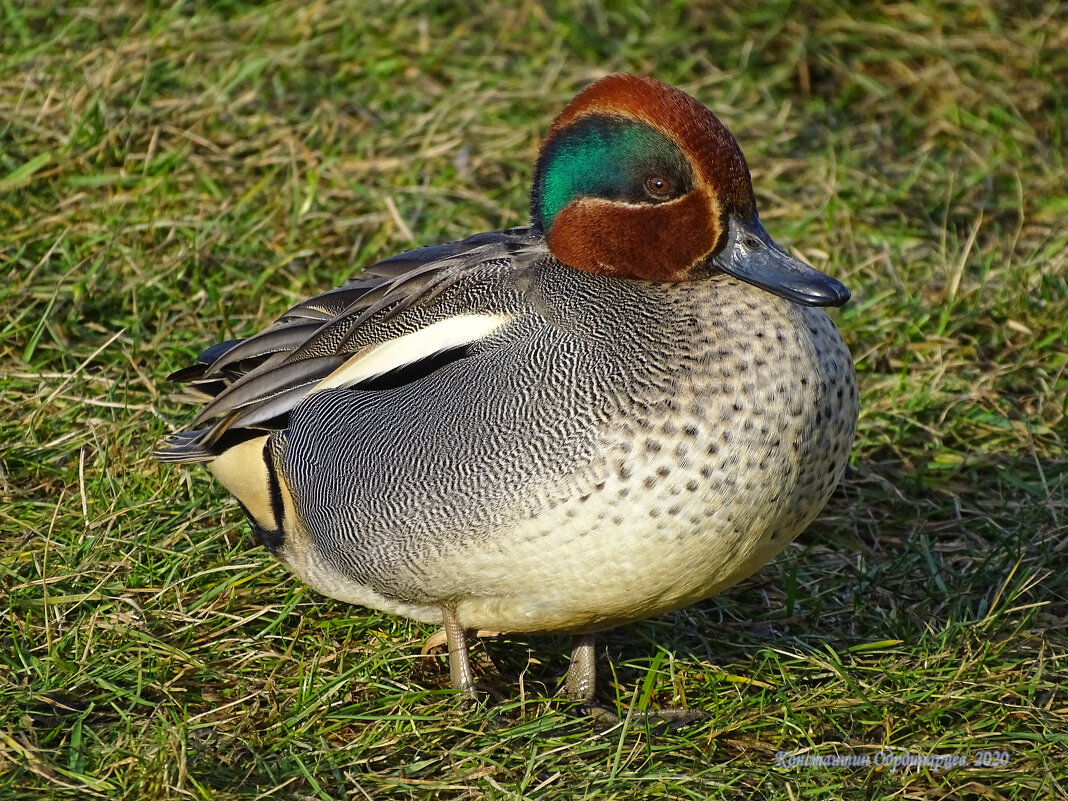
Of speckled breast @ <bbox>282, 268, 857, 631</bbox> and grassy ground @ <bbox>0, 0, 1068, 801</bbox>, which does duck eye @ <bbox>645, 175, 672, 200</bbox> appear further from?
grassy ground @ <bbox>0, 0, 1068, 801</bbox>

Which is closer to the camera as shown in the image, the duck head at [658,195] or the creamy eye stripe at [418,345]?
the duck head at [658,195]

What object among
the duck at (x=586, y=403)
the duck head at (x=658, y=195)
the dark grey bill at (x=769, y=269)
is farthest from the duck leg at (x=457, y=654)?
the dark grey bill at (x=769, y=269)

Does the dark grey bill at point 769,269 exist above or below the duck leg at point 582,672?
above

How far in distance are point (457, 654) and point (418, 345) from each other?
63cm

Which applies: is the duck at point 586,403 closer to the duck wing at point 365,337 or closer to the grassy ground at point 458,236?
the duck wing at point 365,337

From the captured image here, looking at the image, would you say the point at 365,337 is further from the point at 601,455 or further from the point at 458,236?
the point at 458,236

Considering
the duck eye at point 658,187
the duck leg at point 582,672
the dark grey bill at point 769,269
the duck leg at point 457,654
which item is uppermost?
the duck eye at point 658,187

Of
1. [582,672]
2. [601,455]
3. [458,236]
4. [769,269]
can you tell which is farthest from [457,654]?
[458,236]

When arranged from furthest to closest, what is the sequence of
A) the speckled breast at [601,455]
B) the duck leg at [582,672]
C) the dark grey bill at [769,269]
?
the duck leg at [582,672]
the dark grey bill at [769,269]
the speckled breast at [601,455]

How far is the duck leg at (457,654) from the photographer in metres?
2.74

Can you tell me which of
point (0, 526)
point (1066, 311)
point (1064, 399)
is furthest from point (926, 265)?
point (0, 526)

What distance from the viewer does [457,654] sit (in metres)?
2.77

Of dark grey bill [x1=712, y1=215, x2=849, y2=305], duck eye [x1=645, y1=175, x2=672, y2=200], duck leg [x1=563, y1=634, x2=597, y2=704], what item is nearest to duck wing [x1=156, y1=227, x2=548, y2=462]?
duck eye [x1=645, y1=175, x2=672, y2=200]

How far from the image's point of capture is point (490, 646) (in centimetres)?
307
